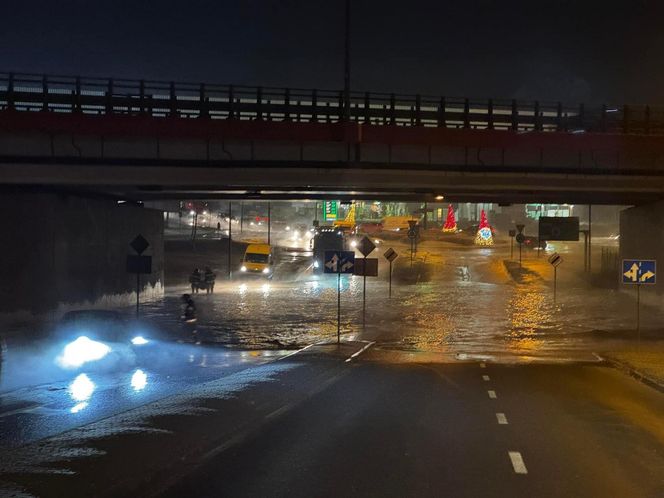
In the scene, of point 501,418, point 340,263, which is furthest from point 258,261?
point 501,418

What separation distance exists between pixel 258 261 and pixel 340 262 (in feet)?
137

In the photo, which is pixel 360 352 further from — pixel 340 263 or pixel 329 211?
pixel 329 211

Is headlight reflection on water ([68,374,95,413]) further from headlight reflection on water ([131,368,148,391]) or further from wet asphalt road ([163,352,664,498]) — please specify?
wet asphalt road ([163,352,664,498])

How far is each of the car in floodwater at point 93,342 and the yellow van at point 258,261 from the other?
47391 millimetres

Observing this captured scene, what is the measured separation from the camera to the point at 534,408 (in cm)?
1295

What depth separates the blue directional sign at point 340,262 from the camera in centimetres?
2622

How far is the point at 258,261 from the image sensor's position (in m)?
67.4

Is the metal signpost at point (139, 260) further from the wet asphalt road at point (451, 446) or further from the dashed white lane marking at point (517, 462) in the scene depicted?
the dashed white lane marking at point (517, 462)

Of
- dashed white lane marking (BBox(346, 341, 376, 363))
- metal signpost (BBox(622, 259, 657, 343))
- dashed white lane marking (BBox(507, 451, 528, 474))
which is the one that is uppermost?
metal signpost (BBox(622, 259, 657, 343))

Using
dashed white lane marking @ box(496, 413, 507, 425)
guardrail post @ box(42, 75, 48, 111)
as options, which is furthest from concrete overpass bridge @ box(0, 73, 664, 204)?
dashed white lane marking @ box(496, 413, 507, 425)

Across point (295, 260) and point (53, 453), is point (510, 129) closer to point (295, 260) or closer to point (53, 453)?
point (53, 453)

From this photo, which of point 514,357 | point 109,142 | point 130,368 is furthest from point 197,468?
point 109,142

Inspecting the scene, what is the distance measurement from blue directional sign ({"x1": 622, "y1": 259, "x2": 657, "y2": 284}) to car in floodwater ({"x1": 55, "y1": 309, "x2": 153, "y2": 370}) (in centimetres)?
1602

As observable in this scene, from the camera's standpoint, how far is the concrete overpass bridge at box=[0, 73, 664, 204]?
2869 centimetres
